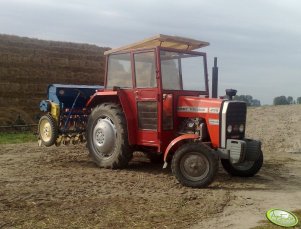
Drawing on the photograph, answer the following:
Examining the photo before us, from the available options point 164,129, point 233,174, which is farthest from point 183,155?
point 233,174

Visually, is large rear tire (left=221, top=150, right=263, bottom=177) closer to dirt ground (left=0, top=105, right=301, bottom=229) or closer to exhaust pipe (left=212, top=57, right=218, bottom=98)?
dirt ground (left=0, top=105, right=301, bottom=229)

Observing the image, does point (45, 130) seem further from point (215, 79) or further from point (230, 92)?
point (230, 92)

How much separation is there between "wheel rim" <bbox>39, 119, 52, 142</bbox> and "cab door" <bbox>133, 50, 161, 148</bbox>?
7.36 ft

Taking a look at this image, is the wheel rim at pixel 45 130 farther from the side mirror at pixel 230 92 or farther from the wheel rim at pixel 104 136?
the side mirror at pixel 230 92

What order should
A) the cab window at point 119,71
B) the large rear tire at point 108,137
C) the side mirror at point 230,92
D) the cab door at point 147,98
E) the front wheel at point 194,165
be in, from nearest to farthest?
1. the front wheel at point 194,165
2. the side mirror at point 230,92
3. the cab door at point 147,98
4. the large rear tire at point 108,137
5. the cab window at point 119,71

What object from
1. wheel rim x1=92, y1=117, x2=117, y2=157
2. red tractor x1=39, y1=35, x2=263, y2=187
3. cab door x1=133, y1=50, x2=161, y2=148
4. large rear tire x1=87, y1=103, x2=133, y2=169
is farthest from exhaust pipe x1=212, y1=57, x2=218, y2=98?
wheel rim x1=92, y1=117, x2=117, y2=157

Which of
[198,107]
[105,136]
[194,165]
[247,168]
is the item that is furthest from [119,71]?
[247,168]

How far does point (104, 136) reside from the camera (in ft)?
28.5

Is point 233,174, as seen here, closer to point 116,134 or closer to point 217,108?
point 217,108

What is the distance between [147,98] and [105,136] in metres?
1.17

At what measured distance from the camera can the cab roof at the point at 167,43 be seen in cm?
819

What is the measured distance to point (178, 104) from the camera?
8.11 m

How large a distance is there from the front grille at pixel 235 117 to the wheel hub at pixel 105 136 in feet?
7.19

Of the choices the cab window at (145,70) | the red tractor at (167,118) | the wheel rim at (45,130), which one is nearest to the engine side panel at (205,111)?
the red tractor at (167,118)
